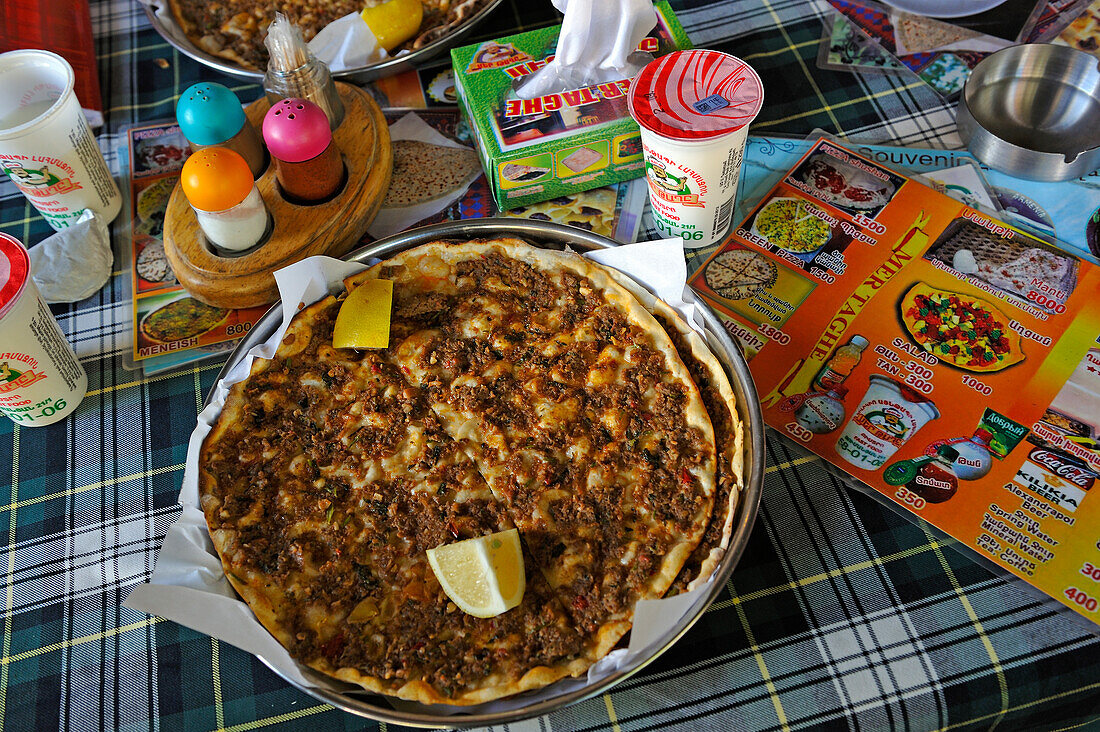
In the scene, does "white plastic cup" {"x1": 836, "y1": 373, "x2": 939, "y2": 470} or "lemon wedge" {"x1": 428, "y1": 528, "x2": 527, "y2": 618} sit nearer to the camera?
"lemon wedge" {"x1": 428, "y1": 528, "x2": 527, "y2": 618}

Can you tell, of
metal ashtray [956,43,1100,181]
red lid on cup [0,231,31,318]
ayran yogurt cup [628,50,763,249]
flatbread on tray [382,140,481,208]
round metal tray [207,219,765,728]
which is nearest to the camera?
round metal tray [207,219,765,728]

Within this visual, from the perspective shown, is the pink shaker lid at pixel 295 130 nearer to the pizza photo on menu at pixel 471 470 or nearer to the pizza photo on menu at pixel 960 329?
the pizza photo on menu at pixel 471 470

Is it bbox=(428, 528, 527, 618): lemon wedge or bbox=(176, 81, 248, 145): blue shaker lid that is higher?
bbox=(176, 81, 248, 145): blue shaker lid

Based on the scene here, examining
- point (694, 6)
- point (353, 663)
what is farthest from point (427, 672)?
point (694, 6)

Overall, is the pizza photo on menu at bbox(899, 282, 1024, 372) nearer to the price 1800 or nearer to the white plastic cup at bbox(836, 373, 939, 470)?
the white plastic cup at bbox(836, 373, 939, 470)

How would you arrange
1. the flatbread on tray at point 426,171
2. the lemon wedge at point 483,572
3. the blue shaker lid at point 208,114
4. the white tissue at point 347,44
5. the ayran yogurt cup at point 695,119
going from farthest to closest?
the white tissue at point 347,44, the flatbread on tray at point 426,171, the blue shaker lid at point 208,114, the ayran yogurt cup at point 695,119, the lemon wedge at point 483,572

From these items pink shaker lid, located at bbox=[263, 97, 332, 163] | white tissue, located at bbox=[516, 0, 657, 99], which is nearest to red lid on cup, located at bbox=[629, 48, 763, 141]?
white tissue, located at bbox=[516, 0, 657, 99]

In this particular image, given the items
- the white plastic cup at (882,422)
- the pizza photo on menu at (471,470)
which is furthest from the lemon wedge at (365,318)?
the white plastic cup at (882,422)

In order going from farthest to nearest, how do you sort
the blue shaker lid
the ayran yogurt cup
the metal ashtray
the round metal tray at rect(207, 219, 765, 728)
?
the metal ashtray < the blue shaker lid < the ayran yogurt cup < the round metal tray at rect(207, 219, 765, 728)
